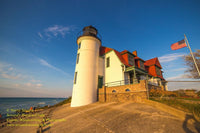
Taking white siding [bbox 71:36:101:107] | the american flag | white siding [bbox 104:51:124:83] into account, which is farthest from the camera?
white siding [bbox 104:51:124:83]

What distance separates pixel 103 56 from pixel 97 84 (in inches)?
239

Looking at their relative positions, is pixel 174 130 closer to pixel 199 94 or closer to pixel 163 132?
pixel 163 132

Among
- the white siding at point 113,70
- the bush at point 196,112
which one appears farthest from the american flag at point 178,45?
the white siding at point 113,70

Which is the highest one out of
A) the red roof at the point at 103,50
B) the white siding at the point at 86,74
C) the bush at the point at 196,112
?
the red roof at the point at 103,50

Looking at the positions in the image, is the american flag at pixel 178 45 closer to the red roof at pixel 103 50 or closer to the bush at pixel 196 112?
the bush at pixel 196 112

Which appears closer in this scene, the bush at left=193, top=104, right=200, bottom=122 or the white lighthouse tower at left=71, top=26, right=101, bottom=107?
the bush at left=193, top=104, right=200, bottom=122

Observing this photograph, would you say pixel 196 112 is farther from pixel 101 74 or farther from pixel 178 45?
pixel 101 74

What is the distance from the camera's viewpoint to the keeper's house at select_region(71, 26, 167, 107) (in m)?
13.0

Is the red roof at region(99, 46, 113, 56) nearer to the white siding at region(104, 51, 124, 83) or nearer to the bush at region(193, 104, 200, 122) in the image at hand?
the white siding at region(104, 51, 124, 83)

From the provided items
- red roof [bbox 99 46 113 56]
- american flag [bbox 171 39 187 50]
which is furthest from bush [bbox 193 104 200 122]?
red roof [bbox 99 46 113 56]

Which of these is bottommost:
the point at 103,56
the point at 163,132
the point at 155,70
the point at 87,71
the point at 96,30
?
the point at 163,132

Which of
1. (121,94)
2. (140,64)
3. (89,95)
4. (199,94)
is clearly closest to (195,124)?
(121,94)

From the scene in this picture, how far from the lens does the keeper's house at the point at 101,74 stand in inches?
512

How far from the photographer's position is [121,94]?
456 inches
